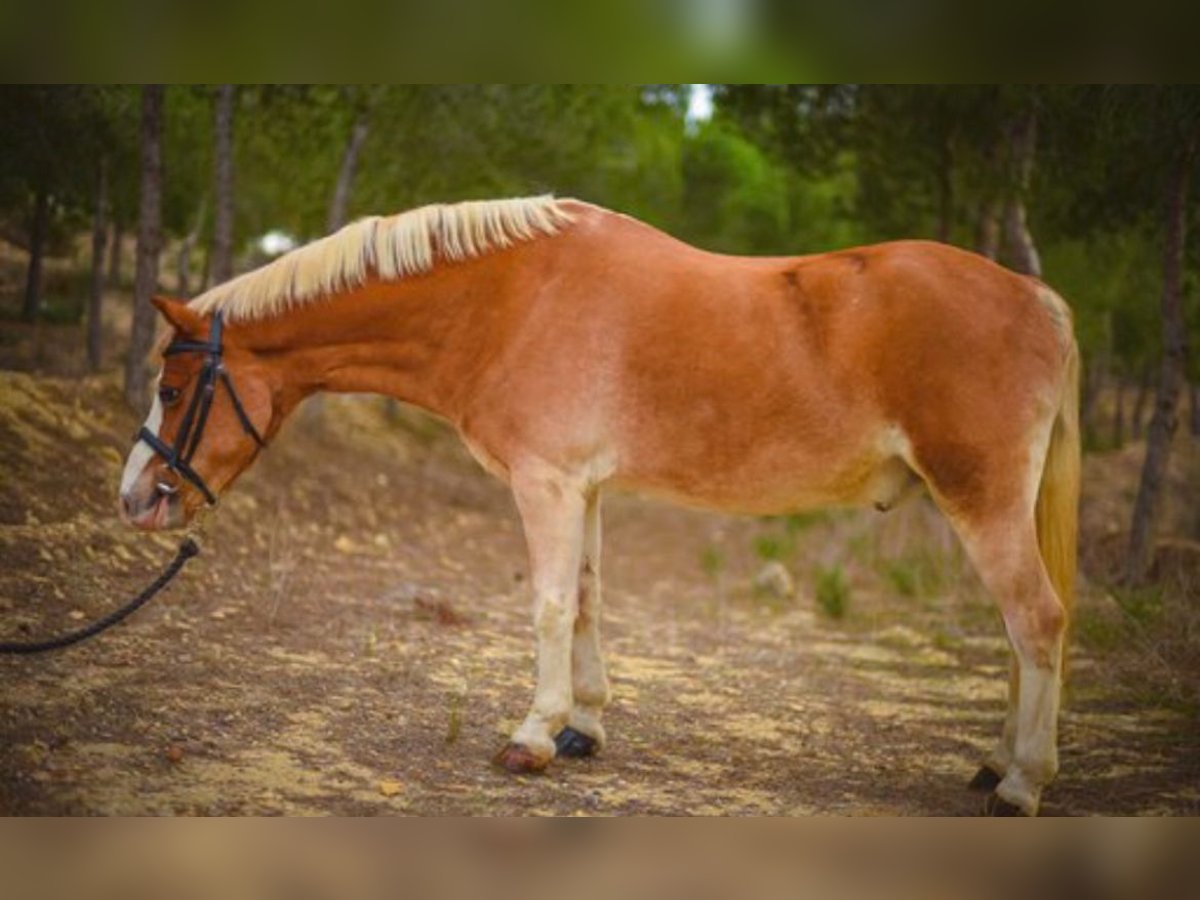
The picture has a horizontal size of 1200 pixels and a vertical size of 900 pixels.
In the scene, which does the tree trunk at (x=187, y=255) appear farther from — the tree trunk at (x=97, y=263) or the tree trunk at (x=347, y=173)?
the tree trunk at (x=97, y=263)

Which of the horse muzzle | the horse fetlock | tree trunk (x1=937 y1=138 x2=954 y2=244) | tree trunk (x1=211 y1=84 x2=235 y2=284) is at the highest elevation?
tree trunk (x1=937 y1=138 x2=954 y2=244)

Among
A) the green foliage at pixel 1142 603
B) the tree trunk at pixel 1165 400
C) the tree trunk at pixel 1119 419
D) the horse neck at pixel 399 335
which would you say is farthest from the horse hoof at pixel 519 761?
the tree trunk at pixel 1119 419

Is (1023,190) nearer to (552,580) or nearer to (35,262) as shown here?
(552,580)

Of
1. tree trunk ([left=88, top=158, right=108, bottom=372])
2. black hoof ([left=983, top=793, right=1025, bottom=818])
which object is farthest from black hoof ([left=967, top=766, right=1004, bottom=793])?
tree trunk ([left=88, top=158, right=108, bottom=372])

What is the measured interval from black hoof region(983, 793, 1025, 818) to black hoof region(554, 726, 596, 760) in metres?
1.55

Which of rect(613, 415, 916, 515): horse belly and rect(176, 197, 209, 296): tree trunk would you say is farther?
rect(176, 197, 209, 296): tree trunk

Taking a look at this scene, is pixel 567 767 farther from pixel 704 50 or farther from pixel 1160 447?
pixel 1160 447

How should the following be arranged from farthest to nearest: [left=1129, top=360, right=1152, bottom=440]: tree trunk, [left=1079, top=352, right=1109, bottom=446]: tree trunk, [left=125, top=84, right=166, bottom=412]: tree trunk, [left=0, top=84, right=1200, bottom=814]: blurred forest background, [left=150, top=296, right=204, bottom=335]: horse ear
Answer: [left=1129, top=360, right=1152, bottom=440]: tree trunk → [left=1079, top=352, right=1109, bottom=446]: tree trunk → [left=125, top=84, right=166, bottom=412]: tree trunk → [left=150, top=296, right=204, bottom=335]: horse ear → [left=0, top=84, right=1200, bottom=814]: blurred forest background

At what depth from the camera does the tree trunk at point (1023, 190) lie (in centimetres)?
775

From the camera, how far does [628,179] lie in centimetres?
1198

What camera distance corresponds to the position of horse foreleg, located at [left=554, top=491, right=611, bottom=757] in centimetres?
410

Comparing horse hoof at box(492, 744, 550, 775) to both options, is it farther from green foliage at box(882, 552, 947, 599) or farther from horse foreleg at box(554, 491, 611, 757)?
green foliage at box(882, 552, 947, 599)

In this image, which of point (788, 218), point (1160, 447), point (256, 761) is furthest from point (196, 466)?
point (788, 218)

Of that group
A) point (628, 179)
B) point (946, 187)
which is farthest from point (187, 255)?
point (946, 187)
